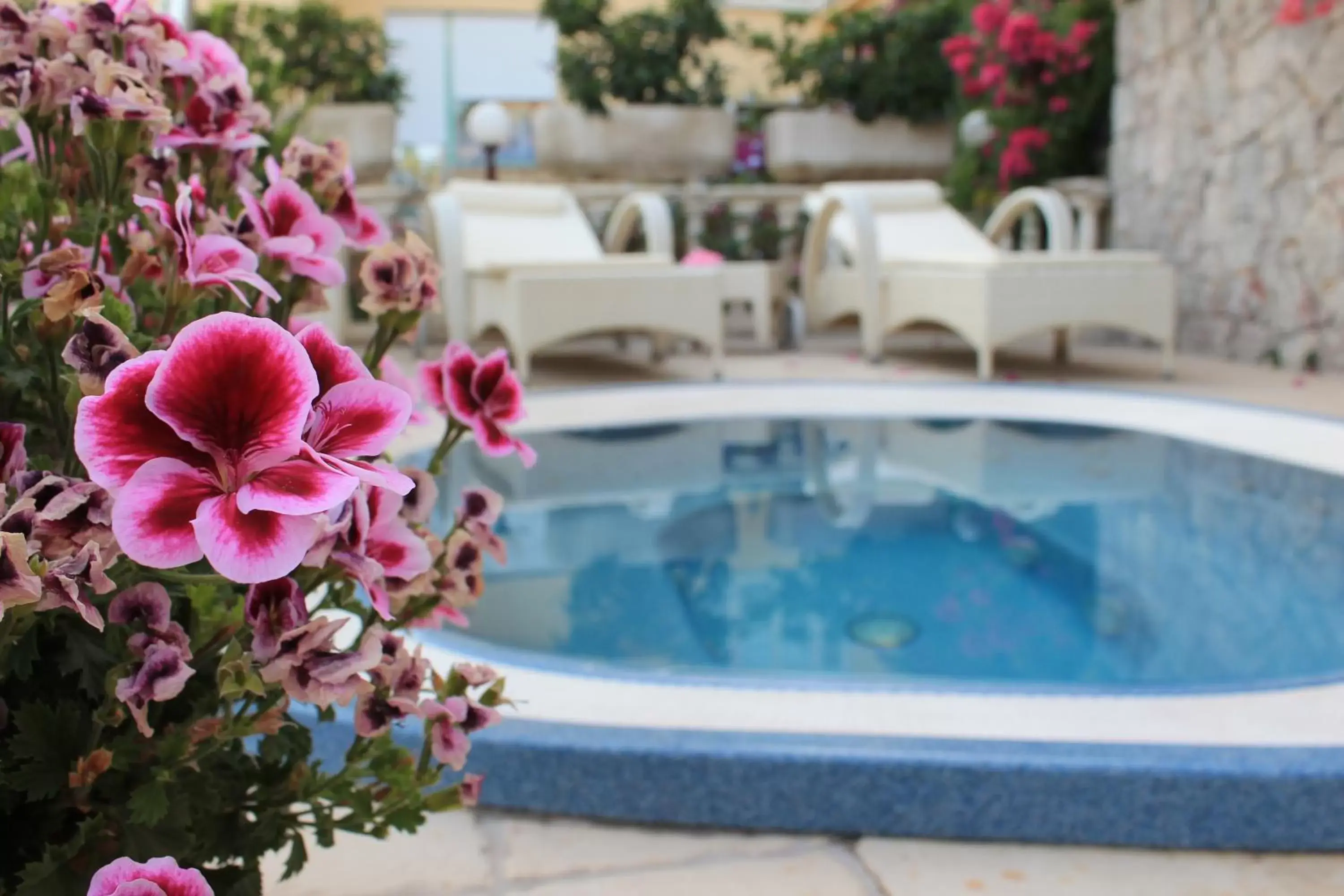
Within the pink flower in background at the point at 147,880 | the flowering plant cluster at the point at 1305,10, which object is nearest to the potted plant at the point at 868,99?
the flowering plant cluster at the point at 1305,10

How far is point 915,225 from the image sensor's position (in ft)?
23.5

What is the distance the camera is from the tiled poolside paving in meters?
1.29

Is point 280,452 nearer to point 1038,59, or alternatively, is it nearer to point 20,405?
point 20,405

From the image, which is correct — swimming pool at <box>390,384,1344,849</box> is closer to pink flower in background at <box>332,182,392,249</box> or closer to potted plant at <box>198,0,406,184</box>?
pink flower in background at <box>332,182,392,249</box>

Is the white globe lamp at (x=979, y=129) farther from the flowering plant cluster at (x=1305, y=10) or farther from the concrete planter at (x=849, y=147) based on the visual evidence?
the flowering plant cluster at (x=1305, y=10)

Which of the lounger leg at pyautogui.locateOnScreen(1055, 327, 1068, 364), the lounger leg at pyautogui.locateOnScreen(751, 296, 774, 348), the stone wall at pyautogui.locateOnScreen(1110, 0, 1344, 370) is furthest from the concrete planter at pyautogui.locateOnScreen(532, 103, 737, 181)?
the lounger leg at pyautogui.locateOnScreen(1055, 327, 1068, 364)

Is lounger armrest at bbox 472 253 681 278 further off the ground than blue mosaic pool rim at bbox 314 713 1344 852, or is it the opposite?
lounger armrest at bbox 472 253 681 278

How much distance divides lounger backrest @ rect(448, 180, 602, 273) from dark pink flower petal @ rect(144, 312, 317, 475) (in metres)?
5.99

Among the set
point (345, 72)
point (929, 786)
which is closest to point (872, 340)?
point (345, 72)

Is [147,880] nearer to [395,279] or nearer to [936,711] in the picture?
[395,279]

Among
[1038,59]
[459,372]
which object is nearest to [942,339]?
[1038,59]

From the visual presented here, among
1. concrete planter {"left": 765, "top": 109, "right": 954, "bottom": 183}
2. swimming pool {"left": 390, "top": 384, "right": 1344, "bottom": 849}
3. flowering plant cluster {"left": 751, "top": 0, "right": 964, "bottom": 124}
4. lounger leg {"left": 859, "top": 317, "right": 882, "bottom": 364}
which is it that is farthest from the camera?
concrete planter {"left": 765, "top": 109, "right": 954, "bottom": 183}

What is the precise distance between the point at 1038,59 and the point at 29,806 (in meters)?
8.10

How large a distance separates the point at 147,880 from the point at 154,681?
0.34 ft
